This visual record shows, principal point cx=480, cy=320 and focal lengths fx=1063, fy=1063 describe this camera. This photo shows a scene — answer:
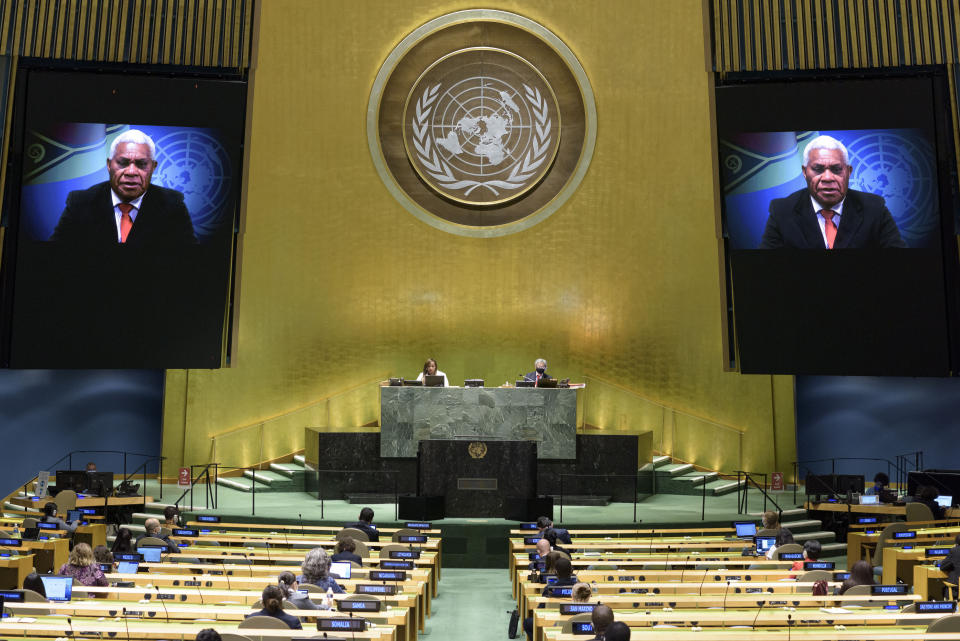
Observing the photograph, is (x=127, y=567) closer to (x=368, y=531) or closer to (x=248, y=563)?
(x=248, y=563)

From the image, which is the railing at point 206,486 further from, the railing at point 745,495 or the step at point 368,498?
the railing at point 745,495

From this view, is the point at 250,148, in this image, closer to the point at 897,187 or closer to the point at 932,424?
the point at 897,187

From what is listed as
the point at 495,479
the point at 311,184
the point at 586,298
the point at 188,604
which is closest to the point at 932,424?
the point at 586,298

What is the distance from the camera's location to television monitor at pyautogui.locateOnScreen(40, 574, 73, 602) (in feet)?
23.4

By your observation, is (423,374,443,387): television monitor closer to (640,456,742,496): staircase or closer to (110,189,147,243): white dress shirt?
(640,456,742,496): staircase

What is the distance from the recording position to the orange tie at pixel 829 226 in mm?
14914

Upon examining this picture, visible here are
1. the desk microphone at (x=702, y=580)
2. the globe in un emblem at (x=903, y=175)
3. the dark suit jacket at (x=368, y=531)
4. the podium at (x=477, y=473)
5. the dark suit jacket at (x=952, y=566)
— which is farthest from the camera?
the globe in un emblem at (x=903, y=175)

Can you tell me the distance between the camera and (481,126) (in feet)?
56.7

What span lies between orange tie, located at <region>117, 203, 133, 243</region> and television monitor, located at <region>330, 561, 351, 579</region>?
27.6 ft

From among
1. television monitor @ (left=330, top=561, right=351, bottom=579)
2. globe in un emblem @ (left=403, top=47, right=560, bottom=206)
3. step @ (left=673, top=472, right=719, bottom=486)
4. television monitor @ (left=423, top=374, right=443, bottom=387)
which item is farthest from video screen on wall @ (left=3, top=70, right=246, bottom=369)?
television monitor @ (left=330, top=561, right=351, bottom=579)

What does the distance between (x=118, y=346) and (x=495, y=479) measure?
5.65 meters

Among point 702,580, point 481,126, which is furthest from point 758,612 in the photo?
point 481,126

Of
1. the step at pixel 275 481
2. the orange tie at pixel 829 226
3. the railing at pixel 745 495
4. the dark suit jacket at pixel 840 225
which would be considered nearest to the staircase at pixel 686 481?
the railing at pixel 745 495

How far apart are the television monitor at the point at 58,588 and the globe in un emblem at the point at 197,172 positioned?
8747 millimetres
